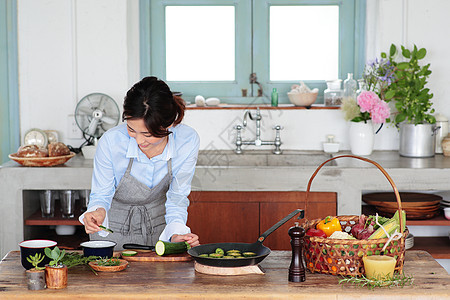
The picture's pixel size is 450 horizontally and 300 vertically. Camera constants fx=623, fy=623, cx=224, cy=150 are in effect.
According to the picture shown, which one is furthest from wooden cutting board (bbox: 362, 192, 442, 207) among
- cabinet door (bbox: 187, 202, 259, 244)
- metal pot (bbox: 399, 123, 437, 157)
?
cabinet door (bbox: 187, 202, 259, 244)

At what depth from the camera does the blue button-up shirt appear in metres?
2.90

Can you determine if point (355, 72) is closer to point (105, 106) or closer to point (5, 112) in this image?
point (105, 106)

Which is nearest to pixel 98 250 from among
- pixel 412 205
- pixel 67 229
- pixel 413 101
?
pixel 67 229

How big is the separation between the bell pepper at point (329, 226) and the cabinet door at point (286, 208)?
1.54 m

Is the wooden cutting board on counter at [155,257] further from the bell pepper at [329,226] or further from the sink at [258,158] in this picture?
the sink at [258,158]

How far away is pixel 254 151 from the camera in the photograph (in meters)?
4.86

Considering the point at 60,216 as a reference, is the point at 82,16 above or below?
above

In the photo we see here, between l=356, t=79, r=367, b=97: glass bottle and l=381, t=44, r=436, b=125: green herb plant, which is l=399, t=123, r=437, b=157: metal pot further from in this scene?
l=356, t=79, r=367, b=97: glass bottle

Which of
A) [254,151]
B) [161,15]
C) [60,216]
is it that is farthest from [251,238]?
[161,15]

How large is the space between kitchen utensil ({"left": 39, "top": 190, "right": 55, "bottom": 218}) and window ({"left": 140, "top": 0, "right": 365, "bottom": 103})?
4.61 ft

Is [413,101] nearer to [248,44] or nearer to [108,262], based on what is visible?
[248,44]

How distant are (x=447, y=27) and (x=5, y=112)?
3387 mm

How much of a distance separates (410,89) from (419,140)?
1.22 feet

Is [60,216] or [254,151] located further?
[254,151]
